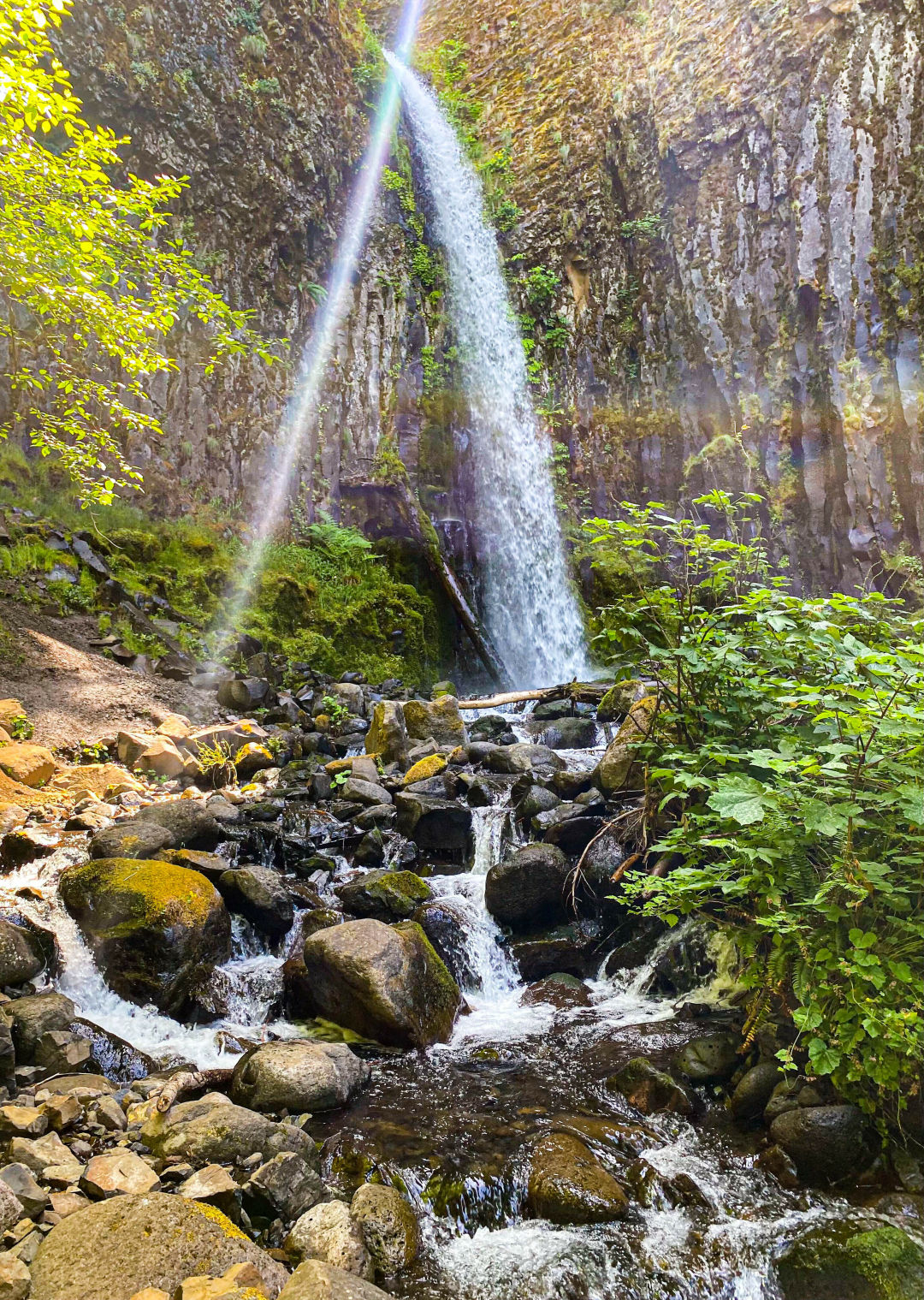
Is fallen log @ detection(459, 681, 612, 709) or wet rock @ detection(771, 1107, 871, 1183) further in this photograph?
fallen log @ detection(459, 681, 612, 709)

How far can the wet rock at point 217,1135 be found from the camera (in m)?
2.89

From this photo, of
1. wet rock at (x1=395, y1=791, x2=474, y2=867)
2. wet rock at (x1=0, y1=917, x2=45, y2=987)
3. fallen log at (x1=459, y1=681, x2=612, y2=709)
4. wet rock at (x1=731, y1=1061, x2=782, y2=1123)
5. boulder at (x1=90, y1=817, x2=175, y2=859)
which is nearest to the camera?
wet rock at (x1=731, y1=1061, x2=782, y2=1123)

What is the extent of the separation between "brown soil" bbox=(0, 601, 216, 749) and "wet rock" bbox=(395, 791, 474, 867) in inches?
151

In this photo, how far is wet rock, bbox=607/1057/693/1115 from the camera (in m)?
3.35

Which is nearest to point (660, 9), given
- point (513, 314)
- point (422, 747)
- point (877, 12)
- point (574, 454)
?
point (877, 12)

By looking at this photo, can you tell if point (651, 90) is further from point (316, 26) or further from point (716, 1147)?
point (716, 1147)

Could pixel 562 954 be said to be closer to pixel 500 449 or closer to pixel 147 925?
pixel 147 925

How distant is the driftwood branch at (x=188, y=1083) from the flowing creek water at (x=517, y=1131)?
264 mm

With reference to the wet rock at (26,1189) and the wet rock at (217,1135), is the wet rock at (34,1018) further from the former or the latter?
the wet rock at (26,1189)

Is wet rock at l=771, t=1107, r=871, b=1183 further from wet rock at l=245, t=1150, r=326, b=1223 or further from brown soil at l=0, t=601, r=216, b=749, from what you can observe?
brown soil at l=0, t=601, r=216, b=749

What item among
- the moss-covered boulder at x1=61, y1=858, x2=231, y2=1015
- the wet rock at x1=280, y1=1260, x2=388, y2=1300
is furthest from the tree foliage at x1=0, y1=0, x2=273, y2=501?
the wet rock at x1=280, y1=1260, x2=388, y2=1300

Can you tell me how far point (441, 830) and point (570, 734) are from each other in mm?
3112

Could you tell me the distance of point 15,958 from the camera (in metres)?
4.07

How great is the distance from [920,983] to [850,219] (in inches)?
607
